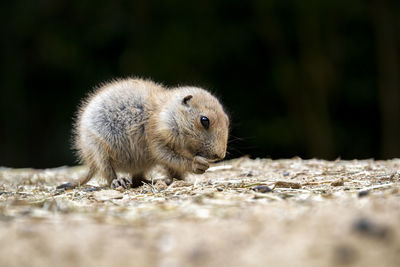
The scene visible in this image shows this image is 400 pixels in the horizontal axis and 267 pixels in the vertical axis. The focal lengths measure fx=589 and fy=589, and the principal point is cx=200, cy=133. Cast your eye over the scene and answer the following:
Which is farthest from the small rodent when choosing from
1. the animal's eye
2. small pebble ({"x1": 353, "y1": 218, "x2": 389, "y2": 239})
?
small pebble ({"x1": 353, "y1": 218, "x2": 389, "y2": 239})

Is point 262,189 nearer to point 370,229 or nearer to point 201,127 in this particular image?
point 201,127

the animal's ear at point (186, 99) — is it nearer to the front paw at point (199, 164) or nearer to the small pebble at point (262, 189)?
the front paw at point (199, 164)

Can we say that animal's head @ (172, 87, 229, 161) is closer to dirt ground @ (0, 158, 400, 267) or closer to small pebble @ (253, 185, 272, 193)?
small pebble @ (253, 185, 272, 193)

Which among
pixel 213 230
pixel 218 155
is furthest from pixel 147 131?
pixel 213 230

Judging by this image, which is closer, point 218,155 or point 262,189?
point 262,189

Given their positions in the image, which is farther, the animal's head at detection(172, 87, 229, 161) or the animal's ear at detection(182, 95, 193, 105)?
the animal's ear at detection(182, 95, 193, 105)
